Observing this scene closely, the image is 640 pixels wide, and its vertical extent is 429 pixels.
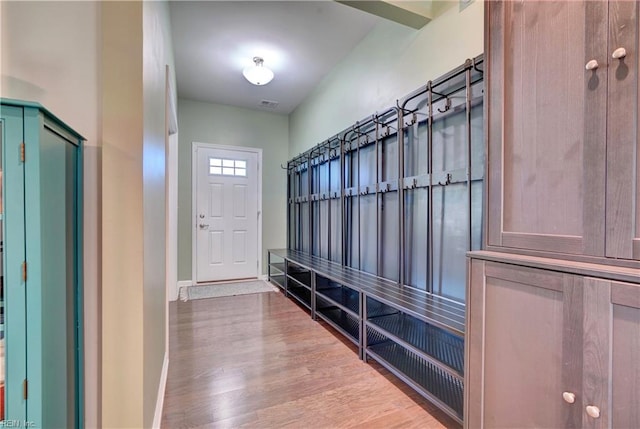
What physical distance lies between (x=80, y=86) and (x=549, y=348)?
1908 millimetres

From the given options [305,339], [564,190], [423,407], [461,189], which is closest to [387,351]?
[423,407]

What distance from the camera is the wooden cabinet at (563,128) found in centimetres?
81

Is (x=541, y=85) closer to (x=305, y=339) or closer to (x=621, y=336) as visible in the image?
(x=621, y=336)

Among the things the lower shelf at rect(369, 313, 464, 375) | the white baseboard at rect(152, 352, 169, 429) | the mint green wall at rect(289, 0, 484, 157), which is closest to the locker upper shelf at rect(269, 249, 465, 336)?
Result: the lower shelf at rect(369, 313, 464, 375)

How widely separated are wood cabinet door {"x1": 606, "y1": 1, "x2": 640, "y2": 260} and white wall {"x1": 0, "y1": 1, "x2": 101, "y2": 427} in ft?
5.64

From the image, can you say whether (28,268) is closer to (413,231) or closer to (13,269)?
(13,269)

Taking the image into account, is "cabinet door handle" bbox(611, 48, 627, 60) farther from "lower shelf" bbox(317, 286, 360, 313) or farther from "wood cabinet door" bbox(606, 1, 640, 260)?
"lower shelf" bbox(317, 286, 360, 313)

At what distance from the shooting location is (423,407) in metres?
1.63

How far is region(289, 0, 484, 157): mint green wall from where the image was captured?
73.1 inches

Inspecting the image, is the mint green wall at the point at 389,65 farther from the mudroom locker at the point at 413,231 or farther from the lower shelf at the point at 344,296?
the lower shelf at the point at 344,296

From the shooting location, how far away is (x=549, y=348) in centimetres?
93

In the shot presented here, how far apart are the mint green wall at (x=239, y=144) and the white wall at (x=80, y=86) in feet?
11.1

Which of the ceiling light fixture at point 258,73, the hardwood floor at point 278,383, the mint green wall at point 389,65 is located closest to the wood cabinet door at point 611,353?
the hardwood floor at point 278,383

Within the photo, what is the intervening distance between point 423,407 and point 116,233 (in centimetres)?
179
